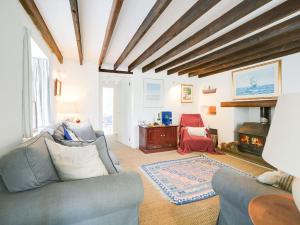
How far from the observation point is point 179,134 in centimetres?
466

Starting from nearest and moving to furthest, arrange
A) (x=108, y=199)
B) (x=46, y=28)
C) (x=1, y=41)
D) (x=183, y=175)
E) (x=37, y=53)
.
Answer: (x=108, y=199)
(x=1, y=41)
(x=46, y=28)
(x=37, y=53)
(x=183, y=175)

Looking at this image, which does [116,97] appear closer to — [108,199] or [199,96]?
[199,96]

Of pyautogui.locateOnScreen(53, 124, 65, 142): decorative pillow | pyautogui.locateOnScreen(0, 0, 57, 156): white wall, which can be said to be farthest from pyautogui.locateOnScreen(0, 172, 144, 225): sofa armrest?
pyautogui.locateOnScreen(53, 124, 65, 142): decorative pillow

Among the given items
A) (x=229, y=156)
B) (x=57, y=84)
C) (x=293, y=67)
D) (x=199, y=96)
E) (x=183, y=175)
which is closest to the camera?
(x=183, y=175)

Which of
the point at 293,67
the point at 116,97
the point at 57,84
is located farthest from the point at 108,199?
the point at 116,97

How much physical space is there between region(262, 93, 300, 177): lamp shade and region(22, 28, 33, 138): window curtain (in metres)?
2.15

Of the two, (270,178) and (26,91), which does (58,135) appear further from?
(270,178)

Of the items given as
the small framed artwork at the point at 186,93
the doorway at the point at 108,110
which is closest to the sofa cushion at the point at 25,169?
the small framed artwork at the point at 186,93

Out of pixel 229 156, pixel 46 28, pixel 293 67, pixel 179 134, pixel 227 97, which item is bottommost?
pixel 229 156

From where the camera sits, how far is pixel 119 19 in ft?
6.77

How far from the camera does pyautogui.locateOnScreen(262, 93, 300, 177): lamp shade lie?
1.69ft


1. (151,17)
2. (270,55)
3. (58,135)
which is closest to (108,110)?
(58,135)

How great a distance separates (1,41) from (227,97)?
4681 mm

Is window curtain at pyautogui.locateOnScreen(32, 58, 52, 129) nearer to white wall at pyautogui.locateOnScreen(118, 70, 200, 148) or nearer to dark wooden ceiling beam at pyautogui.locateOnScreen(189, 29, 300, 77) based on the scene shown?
white wall at pyautogui.locateOnScreen(118, 70, 200, 148)
